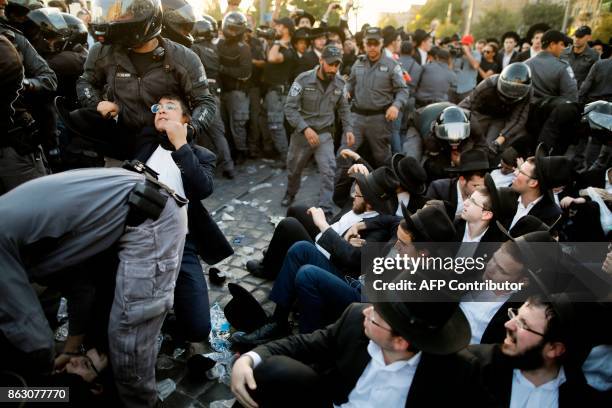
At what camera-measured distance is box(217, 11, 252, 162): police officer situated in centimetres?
680

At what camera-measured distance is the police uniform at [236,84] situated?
696 centimetres

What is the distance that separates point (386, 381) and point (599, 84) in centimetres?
692

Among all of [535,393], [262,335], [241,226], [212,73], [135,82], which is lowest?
[241,226]

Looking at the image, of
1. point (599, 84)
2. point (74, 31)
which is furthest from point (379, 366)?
point (599, 84)

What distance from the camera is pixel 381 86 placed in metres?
6.29

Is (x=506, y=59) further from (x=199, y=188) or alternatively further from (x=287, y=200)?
(x=199, y=188)

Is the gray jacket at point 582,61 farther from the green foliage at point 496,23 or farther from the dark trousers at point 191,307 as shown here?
the green foliage at point 496,23

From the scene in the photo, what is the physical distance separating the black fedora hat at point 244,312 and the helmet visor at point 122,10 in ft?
6.94

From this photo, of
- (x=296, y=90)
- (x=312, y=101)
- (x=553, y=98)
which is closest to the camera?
(x=296, y=90)

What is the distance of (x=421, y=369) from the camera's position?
2025 millimetres

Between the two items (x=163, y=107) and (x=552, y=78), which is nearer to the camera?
(x=163, y=107)

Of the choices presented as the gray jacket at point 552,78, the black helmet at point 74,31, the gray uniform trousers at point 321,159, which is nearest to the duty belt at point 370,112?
the gray uniform trousers at point 321,159

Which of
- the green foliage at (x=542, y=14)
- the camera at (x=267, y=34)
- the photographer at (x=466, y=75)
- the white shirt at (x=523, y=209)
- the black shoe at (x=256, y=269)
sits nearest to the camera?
the white shirt at (x=523, y=209)

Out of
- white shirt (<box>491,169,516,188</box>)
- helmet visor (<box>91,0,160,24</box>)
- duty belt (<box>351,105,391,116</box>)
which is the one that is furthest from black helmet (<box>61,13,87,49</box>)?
white shirt (<box>491,169,516,188</box>)
